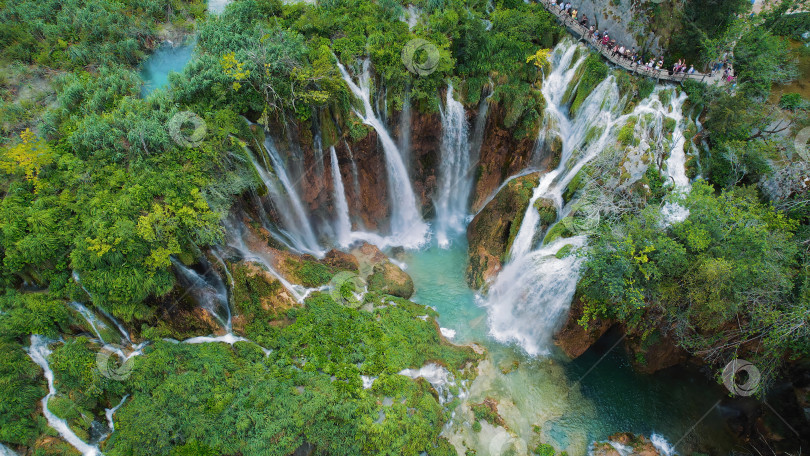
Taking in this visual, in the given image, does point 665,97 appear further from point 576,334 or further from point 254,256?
point 254,256

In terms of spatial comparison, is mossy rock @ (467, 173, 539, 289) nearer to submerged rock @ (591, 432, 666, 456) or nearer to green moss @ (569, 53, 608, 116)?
green moss @ (569, 53, 608, 116)

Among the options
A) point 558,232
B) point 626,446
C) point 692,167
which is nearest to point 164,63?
point 558,232

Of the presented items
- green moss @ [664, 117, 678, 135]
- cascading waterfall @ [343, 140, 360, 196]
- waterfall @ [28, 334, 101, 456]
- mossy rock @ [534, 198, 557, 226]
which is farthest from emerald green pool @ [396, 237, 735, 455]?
waterfall @ [28, 334, 101, 456]

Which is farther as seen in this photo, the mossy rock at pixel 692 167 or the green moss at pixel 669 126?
the green moss at pixel 669 126

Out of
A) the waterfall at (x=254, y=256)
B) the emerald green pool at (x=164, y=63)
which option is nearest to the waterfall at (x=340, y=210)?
the waterfall at (x=254, y=256)

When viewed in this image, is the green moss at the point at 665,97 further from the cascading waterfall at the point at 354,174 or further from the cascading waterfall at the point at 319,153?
the cascading waterfall at the point at 319,153
